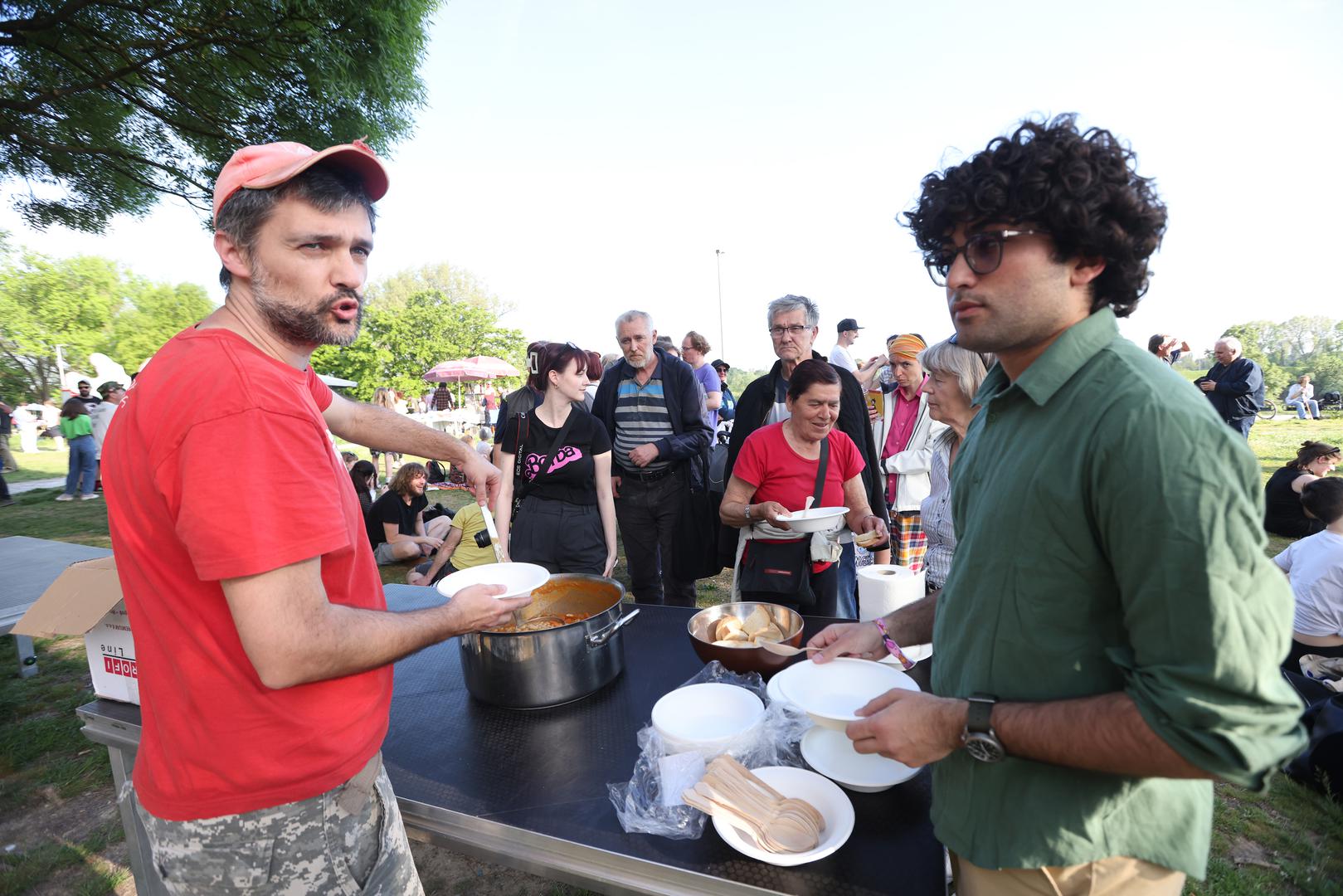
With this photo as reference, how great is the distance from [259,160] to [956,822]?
1681mm

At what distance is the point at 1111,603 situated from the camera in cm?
88

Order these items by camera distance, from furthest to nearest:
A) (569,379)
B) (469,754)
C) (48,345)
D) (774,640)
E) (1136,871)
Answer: (48,345) → (569,379) → (774,640) → (469,754) → (1136,871)

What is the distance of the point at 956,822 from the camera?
1.01 meters

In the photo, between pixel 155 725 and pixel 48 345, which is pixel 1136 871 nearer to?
pixel 155 725

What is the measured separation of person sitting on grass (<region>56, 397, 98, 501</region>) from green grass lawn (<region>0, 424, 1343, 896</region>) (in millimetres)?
8139

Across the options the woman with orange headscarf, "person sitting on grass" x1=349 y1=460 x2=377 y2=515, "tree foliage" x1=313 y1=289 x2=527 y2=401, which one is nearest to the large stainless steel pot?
the woman with orange headscarf

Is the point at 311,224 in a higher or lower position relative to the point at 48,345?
lower

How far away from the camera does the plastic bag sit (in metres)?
1.24

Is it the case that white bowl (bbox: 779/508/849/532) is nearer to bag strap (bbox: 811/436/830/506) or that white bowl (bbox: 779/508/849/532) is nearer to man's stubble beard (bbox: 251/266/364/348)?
bag strap (bbox: 811/436/830/506)

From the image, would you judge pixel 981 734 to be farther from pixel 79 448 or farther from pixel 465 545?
pixel 79 448

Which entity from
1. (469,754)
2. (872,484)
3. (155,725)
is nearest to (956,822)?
(469,754)

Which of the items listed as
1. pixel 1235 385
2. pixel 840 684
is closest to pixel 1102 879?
pixel 840 684

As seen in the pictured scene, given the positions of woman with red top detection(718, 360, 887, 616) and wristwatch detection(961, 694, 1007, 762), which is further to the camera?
woman with red top detection(718, 360, 887, 616)

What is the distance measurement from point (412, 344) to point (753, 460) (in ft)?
91.1
